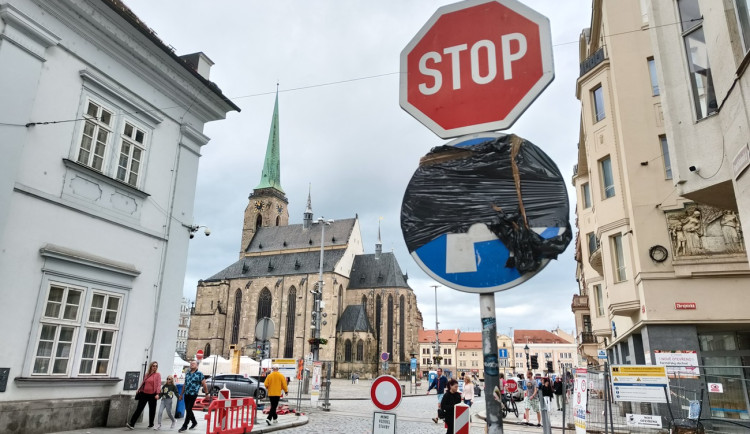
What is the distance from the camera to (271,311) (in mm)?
70375

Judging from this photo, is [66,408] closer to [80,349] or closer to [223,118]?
[80,349]

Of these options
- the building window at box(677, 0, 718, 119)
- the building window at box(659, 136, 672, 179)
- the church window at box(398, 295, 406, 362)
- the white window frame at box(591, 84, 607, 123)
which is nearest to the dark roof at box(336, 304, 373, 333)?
the church window at box(398, 295, 406, 362)

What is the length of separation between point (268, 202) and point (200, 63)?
69.5 meters

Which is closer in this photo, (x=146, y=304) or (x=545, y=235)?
(x=545, y=235)

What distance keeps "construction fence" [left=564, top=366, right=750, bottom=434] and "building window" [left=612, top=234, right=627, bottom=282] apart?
3.89 metres

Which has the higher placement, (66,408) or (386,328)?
(386,328)

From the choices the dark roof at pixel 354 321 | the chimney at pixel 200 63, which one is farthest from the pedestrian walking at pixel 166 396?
the dark roof at pixel 354 321

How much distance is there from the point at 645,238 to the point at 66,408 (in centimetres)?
1592

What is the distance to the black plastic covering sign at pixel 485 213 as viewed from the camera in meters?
2.00

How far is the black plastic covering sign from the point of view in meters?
2.00

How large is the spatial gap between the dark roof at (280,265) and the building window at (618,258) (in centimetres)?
5304

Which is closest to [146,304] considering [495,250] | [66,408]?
[66,408]

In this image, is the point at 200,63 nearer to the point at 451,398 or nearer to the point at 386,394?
the point at 451,398

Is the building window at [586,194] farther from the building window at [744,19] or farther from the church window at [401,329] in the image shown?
the church window at [401,329]
